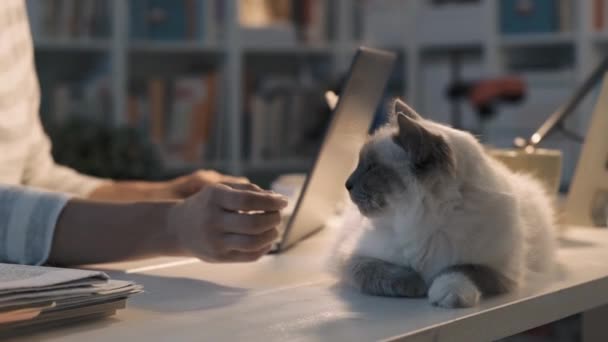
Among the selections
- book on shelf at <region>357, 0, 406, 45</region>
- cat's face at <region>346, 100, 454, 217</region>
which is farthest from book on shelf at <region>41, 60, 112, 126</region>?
cat's face at <region>346, 100, 454, 217</region>

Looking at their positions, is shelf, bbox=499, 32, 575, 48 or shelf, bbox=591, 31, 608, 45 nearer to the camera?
shelf, bbox=591, 31, 608, 45

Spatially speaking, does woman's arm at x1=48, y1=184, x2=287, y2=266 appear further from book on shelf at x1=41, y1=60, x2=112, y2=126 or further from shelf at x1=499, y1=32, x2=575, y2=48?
shelf at x1=499, y1=32, x2=575, y2=48

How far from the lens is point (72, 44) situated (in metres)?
3.14

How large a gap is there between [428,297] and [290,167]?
2.84 meters

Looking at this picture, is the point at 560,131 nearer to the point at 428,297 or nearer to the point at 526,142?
the point at 526,142

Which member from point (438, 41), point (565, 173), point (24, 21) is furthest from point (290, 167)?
point (24, 21)

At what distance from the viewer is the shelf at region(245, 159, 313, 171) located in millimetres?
3572

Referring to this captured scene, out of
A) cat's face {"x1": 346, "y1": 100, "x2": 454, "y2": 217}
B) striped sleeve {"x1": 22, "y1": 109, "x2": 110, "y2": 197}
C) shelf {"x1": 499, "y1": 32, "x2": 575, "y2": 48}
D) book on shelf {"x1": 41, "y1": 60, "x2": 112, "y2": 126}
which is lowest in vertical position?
book on shelf {"x1": 41, "y1": 60, "x2": 112, "y2": 126}

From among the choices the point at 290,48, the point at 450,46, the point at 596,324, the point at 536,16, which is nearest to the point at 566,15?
the point at 536,16

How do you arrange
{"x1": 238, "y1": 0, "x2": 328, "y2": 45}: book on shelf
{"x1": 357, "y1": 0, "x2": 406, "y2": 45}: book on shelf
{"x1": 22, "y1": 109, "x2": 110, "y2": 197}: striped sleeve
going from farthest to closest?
{"x1": 357, "y1": 0, "x2": 406, "y2": 45}: book on shelf
{"x1": 238, "y1": 0, "x2": 328, "y2": 45}: book on shelf
{"x1": 22, "y1": 109, "x2": 110, "y2": 197}: striped sleeve

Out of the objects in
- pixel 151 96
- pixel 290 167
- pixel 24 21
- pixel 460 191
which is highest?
pixel 24 21

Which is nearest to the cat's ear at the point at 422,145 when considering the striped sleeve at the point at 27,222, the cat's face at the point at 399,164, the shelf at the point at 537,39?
the cat's face at the point at 399,164

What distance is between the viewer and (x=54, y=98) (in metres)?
3.21

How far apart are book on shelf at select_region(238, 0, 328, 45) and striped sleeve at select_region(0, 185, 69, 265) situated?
8.43ft
